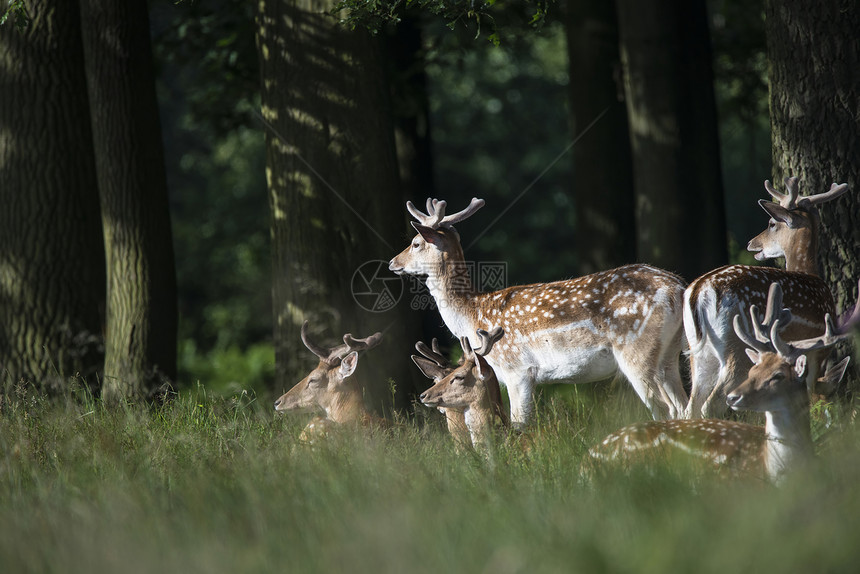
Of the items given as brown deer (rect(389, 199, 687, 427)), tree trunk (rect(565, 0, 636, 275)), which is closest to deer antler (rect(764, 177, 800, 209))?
brown deer (rect(389, 199, 687, 427))

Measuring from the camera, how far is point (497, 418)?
5852 millimetres

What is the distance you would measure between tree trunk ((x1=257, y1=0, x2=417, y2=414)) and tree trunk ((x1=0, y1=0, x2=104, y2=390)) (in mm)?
1968

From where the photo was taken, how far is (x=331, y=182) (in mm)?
6762

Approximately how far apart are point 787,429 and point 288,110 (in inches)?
162

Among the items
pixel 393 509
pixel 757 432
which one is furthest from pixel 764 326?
pixel 393 509

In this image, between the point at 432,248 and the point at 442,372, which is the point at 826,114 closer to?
the point at 432,248

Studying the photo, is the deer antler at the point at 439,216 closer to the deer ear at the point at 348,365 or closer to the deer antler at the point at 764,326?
the deer ear at the point at 348,365

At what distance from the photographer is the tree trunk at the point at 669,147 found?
8750 mm

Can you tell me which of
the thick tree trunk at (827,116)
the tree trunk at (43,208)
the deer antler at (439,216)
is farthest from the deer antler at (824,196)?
the tree trunk at (43,208)

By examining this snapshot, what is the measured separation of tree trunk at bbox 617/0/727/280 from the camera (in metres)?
8.75

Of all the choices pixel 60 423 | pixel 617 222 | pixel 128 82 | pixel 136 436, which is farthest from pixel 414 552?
pixel 617 222

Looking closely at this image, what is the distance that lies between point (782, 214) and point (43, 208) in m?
5.53

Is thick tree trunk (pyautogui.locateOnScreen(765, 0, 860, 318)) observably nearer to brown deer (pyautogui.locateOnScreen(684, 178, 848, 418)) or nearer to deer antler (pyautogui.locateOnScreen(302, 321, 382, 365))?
brown deer (pyautogui.locateOnScreen(684, 178, 848, 418))

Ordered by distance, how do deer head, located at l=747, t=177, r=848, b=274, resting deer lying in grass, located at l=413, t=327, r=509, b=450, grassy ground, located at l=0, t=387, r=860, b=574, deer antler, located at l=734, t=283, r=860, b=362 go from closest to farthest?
1. grassy ground, located at l=0, t=387, r=860, b=574
2. deer antler, located at l=734, t=283, r=860, b=362
3. resting deer lying in grass, located at l=413, t=327, r=509, b=450
4. deer head, located at l=747, t=177, r=848, b=274
